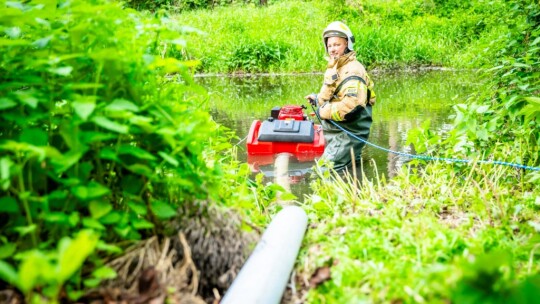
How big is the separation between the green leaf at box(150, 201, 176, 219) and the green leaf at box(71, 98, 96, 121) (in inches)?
19.1

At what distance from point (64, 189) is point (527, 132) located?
3409 mm

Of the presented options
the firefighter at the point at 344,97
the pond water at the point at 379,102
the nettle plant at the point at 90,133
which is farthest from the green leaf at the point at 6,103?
the firefighter at the point at 344,97

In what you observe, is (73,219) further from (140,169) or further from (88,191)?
(140,169)

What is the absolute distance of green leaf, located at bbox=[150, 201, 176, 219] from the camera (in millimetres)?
2111

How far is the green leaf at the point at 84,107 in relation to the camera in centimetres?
174

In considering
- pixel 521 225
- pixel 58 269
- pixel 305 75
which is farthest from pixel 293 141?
pixel 305 75

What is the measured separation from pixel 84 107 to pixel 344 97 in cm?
451

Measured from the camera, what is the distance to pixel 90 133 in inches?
76.0

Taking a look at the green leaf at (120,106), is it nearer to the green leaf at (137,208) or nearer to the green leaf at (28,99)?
the green leaf at (28,99)

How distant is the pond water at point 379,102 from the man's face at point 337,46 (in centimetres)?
121

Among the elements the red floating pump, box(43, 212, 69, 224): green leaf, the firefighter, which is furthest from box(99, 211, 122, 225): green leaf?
the red floating pump

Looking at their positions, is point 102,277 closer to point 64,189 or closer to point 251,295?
point 64,189

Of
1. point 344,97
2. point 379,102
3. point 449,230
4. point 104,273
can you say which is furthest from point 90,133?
point 379,102

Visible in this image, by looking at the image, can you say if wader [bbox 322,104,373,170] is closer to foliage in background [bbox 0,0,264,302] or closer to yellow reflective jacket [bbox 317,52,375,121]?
yellow reflective jacket [bbox 317,52,375,121]
